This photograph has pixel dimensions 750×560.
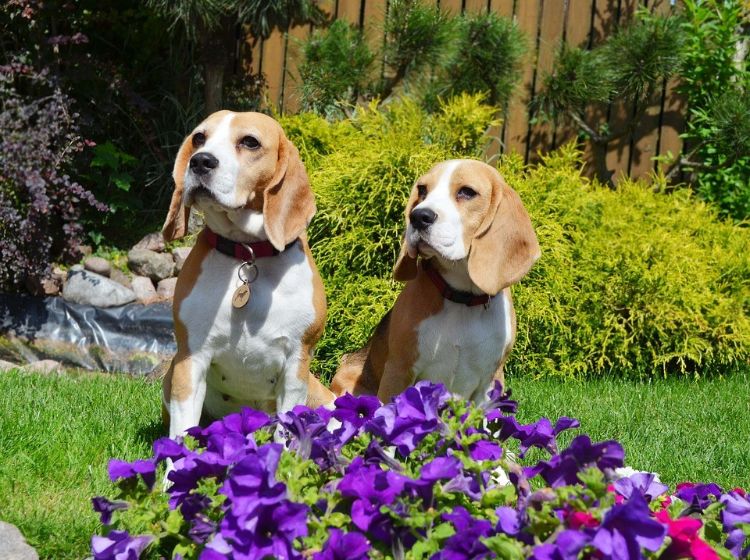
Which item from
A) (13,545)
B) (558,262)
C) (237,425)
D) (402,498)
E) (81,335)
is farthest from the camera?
(81,335)

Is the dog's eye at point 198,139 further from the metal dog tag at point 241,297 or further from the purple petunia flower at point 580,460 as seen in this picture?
the purple petunia flower at point 580,460

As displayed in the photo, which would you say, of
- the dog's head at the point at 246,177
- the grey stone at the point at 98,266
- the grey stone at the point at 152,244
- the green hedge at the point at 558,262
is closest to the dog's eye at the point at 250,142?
the dog's head at the point at 246,177

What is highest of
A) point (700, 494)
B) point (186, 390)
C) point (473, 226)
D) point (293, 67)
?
point (293, 67)

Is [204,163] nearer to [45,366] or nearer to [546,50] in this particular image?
→ [45,366]

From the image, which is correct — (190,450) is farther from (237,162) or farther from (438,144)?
(438,144)

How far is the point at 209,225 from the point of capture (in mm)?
3553

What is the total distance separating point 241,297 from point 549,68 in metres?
5.72

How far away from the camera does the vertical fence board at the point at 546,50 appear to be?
27.2 ft

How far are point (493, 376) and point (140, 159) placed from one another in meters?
5.53

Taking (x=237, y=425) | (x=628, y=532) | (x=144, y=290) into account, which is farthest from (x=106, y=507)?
(x=144, y=290)

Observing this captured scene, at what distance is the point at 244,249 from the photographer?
11.5 feet

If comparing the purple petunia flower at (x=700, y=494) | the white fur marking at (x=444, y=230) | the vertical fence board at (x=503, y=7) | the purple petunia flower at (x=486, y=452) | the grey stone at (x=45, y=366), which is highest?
the vertical fence board at (x=503, y=7)

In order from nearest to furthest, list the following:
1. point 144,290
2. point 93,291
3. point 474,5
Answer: point 93,291 < point 144,290 < point 474,5

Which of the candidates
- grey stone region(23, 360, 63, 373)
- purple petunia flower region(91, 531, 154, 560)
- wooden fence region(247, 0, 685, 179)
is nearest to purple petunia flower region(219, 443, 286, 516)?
purple petunia flower region(91, 531, 154, 560)
